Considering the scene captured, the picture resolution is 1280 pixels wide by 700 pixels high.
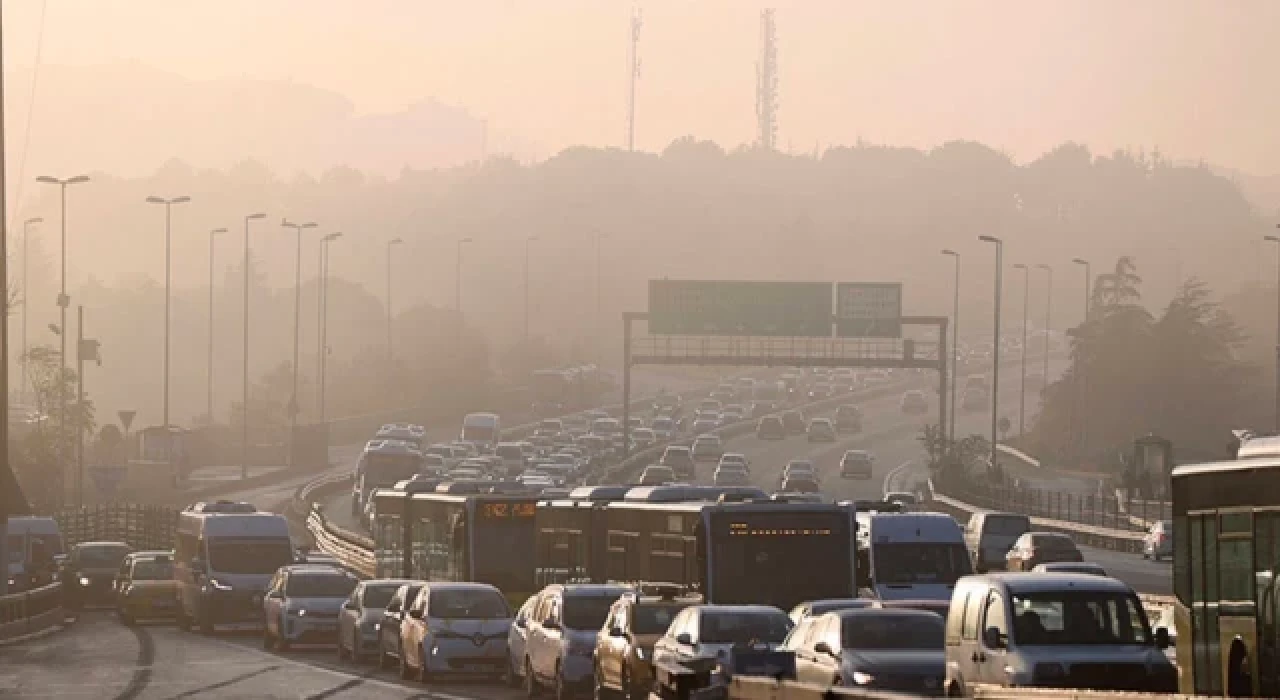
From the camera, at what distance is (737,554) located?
37.2m

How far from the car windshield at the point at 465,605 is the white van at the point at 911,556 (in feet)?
19.4

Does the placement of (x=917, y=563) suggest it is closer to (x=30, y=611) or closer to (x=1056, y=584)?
(x=1056, y=584)

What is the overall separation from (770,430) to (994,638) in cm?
11767

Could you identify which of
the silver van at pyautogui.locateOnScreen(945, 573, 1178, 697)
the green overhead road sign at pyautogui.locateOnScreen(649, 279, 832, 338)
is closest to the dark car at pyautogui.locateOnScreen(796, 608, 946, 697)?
the silver van at pyautogui.locateOnScreen(945, 573, 1178, 697)

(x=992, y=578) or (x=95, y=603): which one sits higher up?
(x=992, y=578)

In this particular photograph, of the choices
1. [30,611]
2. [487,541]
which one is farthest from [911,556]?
[30,611]

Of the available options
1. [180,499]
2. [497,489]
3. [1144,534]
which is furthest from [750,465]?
[497,489]

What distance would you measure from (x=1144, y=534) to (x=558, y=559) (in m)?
35.1

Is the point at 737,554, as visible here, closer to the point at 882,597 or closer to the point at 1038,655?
the point at 882,597

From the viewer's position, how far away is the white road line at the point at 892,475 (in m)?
→ 109

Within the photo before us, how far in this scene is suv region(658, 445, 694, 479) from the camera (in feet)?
361

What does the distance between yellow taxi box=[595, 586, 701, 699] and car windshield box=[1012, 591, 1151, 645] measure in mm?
7402

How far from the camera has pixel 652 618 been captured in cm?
3164

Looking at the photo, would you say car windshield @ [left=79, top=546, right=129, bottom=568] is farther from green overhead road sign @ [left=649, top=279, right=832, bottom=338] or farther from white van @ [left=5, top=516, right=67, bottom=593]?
green overhead road sign @ [left=649, top=279, right=832, bottom=338]
